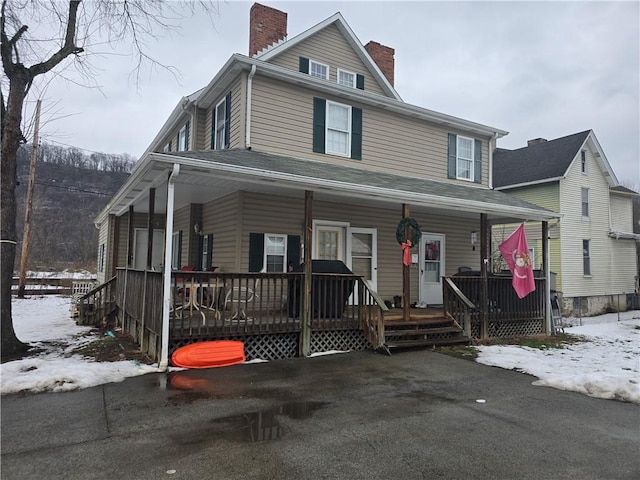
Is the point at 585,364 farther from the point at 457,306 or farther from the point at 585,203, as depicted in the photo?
the point at 585,203

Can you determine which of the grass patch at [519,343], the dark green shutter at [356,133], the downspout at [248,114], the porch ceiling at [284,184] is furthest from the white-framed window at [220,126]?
the grass patch at [519,343]

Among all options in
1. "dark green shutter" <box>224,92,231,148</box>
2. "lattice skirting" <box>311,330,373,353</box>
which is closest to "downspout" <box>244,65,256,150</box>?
"dark green shutter" <box>224,92,231,148</box>

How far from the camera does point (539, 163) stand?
19.4 meters

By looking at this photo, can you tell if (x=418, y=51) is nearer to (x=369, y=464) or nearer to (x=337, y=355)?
(x=337, y=355)

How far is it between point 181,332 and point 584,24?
13702mm

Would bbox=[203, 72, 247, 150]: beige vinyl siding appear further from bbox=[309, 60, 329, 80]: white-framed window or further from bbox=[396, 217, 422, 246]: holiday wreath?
bbox=[396, 217, 422, 246]: holiday wreath

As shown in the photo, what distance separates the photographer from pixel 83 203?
149 feet

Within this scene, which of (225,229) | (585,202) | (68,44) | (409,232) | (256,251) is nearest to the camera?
(68,44)

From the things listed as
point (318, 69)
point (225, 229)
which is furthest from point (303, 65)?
point (225, 229)

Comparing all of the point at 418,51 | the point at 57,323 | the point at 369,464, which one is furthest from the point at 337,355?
the point at 418,51

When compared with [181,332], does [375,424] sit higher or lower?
lower

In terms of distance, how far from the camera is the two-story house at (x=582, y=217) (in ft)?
57.9

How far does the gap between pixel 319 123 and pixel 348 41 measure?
13.1ft

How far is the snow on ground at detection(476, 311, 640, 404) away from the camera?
5.80 meters
